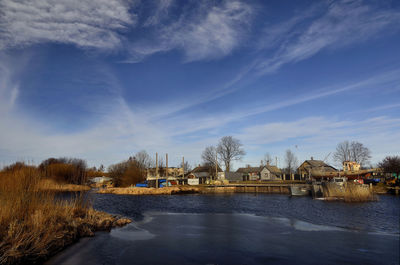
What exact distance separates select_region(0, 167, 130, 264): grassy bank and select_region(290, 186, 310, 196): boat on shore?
136 feet

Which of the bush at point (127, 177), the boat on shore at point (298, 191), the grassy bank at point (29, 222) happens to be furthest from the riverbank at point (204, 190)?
the grassy bank at point (29, 222)

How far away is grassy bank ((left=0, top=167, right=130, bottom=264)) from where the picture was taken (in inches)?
383

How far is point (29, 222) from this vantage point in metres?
11.3

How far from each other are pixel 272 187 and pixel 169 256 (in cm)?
4853

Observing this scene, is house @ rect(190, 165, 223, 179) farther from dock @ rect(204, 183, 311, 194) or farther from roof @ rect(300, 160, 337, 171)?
roof @ rect(300, 160, 337, 171)

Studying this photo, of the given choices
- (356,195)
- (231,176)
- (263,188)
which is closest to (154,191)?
(263,188)

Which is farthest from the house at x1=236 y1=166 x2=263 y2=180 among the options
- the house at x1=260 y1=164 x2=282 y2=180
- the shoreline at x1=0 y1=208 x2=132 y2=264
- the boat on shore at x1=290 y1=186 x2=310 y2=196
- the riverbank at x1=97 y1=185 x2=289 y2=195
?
the shoreline at x1=0 y1=208 x2=132 y2=264

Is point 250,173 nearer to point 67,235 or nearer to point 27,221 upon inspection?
point 67,235

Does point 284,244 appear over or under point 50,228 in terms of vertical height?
under

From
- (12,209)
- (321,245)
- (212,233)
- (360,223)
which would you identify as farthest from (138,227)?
(360,223)

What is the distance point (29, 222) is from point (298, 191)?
149 ft

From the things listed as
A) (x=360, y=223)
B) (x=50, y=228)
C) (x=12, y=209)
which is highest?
(x=12, y=209)

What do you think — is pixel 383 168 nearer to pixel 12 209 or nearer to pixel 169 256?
pixel 169 256

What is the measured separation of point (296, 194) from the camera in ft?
158
